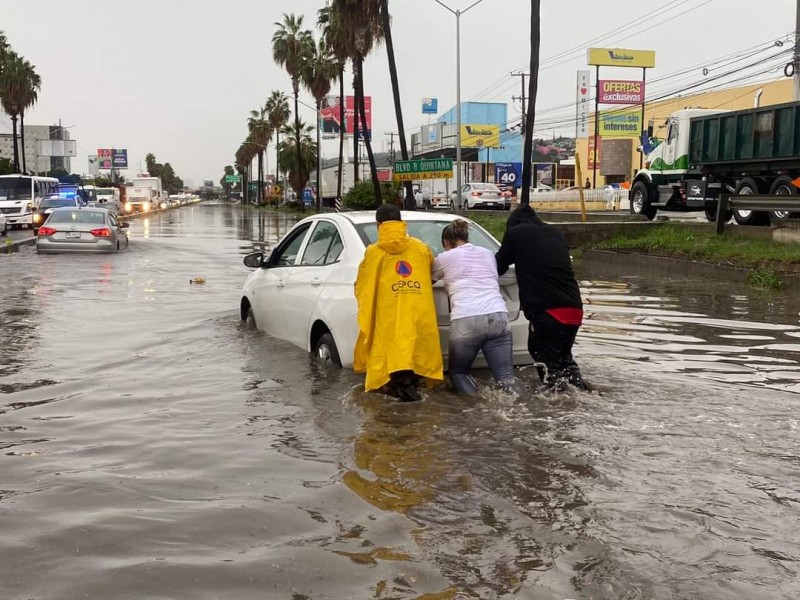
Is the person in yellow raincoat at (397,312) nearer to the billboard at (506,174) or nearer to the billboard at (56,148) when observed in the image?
the billboard at (506,174)

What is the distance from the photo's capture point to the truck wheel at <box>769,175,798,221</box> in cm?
1934

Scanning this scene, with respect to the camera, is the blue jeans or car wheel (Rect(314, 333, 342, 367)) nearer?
the blue jeans

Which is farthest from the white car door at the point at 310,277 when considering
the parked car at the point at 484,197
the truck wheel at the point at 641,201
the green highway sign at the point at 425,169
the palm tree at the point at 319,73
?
the palm tree at the point at 319,73

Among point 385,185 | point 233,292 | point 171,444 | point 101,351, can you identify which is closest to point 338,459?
point 171,444

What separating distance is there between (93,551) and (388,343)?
2909mm

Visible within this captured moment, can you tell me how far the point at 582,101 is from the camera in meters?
77.4

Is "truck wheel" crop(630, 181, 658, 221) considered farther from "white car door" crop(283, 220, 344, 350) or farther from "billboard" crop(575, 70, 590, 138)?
"billboard" crop(575, 70, 590, 138)

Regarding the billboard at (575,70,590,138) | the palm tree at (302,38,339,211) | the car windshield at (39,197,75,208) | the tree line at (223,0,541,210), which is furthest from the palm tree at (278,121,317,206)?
the car windshield at (39,197,75,208)

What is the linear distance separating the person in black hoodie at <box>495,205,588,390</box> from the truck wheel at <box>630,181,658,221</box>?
19.4m

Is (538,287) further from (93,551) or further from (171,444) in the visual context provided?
(93,551)

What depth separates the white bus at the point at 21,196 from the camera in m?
38.7

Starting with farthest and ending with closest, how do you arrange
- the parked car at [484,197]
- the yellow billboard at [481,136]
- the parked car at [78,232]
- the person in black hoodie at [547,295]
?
the yellow billboard at [481,136]
the parked car at [484,197]
the parked car at [78,232]
the person in black hoodie at [547,295]

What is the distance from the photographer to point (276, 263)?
8.74 m

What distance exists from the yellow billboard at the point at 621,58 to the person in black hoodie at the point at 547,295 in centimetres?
7550
